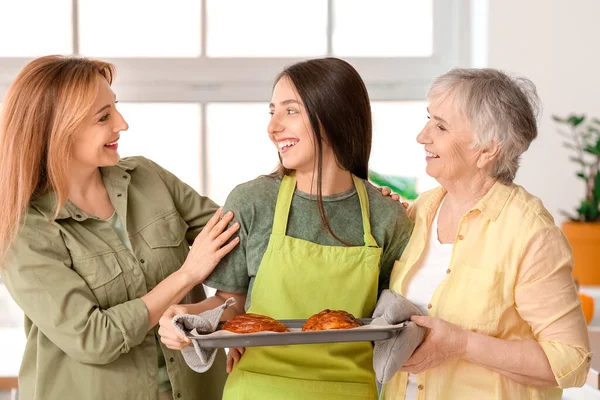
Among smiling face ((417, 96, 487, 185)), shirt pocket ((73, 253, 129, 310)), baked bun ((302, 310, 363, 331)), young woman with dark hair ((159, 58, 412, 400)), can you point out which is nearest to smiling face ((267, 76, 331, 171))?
young woman with dark hair ((159, 58, 412, 400))

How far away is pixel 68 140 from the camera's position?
1858 millimetres

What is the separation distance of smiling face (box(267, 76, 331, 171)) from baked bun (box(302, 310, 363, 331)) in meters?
0.35

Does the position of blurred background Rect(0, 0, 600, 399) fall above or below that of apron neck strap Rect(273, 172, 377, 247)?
above

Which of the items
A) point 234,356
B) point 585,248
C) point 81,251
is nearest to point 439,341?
point 234,356

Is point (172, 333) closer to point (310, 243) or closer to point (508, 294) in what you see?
point (310, 243)

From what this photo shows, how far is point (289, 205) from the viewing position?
1.81 m

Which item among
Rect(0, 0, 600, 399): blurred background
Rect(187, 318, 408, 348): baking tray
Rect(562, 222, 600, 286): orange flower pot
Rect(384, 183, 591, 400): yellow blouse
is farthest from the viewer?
Rect(0, 0, 600, 399): blurred background

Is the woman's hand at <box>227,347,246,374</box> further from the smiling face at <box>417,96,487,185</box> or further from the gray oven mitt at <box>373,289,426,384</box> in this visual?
the smiling face at <box>417,96,487,185</box>

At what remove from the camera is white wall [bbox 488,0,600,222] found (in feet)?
10.6

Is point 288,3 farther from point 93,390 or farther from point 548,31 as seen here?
point 93,390

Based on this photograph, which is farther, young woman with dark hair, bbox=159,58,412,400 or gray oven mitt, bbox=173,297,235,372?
young woman with dark hair, bbox=159,58,412,400

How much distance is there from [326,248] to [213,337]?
368 millimetres

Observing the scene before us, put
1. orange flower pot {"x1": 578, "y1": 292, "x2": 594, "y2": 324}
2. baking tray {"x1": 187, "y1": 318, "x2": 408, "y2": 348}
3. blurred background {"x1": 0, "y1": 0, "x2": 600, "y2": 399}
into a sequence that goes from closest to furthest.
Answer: baking tray {"x1": 187, "y1": 318, "x2": 408, "y2": 348}
orange flower pot {"x1": 578, "y1": 292, "x2": 594, "y2": 324}
blurred background {"x1": 0, "y1": 0, "x2": 600, "y2": 399}

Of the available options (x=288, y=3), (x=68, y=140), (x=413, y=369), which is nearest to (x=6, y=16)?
(x=288, y=3)
